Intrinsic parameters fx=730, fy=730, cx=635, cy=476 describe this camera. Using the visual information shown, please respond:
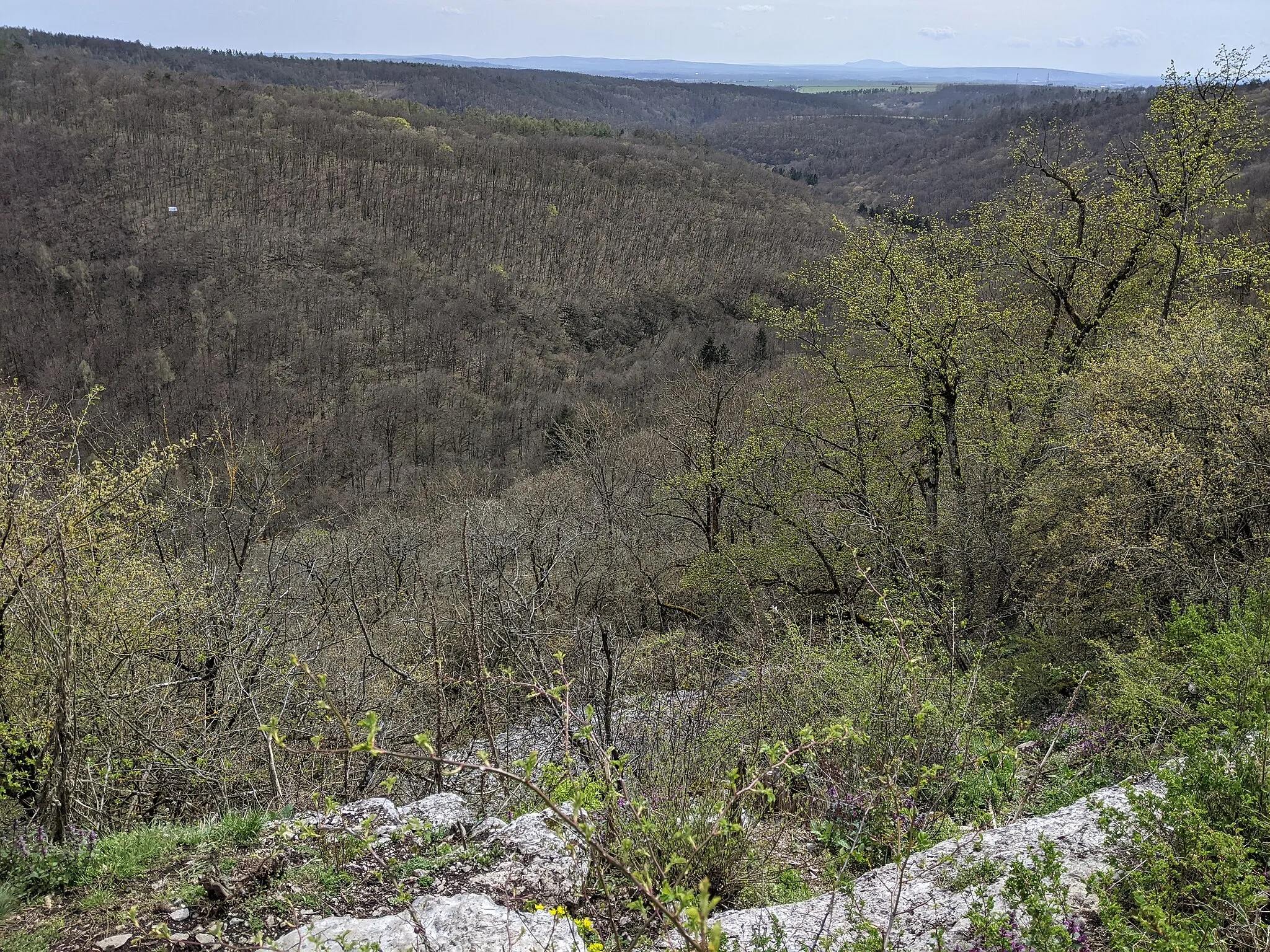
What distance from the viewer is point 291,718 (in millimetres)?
7797

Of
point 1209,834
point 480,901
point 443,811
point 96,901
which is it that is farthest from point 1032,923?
point 96,901

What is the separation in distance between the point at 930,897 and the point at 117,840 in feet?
13.7

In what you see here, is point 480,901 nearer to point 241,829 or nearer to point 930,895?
point 241,829

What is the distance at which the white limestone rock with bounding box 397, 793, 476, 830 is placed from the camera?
165 inches

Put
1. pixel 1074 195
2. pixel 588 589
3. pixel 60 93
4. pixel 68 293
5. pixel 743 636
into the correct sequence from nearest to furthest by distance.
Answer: pixel 743 636 → pixel 1074 195 → pixel 588 589 → pixel 68 293 → pixel 60 93

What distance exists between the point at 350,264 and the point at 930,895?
95.2 meters

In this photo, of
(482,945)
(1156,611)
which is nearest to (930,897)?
(482,945)

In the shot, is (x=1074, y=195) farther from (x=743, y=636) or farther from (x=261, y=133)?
(x=261, y=133)

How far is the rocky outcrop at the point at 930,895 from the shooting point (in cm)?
303

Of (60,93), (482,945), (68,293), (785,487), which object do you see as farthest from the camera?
(60,93)

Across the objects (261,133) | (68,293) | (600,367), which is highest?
(261,133)

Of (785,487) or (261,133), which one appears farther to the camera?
(261,133)

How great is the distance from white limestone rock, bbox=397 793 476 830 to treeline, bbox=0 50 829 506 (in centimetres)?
4279

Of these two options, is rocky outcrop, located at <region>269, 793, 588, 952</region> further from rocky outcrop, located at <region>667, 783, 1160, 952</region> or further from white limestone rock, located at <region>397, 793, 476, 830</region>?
rocky outcrop, located at <region>667, 783, 1160, 952</region>
